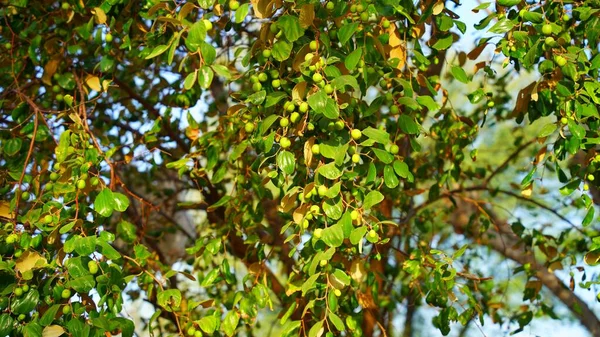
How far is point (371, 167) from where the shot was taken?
70.1 inches

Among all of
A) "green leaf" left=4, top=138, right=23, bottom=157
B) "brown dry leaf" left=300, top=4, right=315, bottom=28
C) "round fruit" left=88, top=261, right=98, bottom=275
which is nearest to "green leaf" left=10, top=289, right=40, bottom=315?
"round fruit" left=88, top=261, right=98, bottom=275

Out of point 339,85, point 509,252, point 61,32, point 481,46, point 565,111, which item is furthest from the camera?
point 509,252

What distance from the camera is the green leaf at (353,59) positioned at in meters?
1.70

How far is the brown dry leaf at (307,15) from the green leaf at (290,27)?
0.09 feet

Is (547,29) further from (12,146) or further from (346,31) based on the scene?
(12,146)

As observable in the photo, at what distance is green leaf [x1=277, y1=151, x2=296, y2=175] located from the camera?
5.56ft

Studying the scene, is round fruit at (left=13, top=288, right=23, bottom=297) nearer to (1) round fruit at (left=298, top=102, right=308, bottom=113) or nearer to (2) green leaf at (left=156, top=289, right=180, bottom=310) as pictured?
(2) green leaf at (left=156, top=289, right=180, bottom=310)

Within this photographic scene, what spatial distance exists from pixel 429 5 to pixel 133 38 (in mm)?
970

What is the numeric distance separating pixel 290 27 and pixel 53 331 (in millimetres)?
821

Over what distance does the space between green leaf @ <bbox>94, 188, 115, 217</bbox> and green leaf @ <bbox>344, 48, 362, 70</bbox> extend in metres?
0.60

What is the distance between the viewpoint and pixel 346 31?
172cm

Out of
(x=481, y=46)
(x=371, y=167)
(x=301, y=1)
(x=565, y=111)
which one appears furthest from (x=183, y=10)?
(x=565, y=111)

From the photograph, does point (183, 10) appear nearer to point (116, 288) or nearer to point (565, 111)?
point (116, 288)

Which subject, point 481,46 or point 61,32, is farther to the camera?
point 61,32
